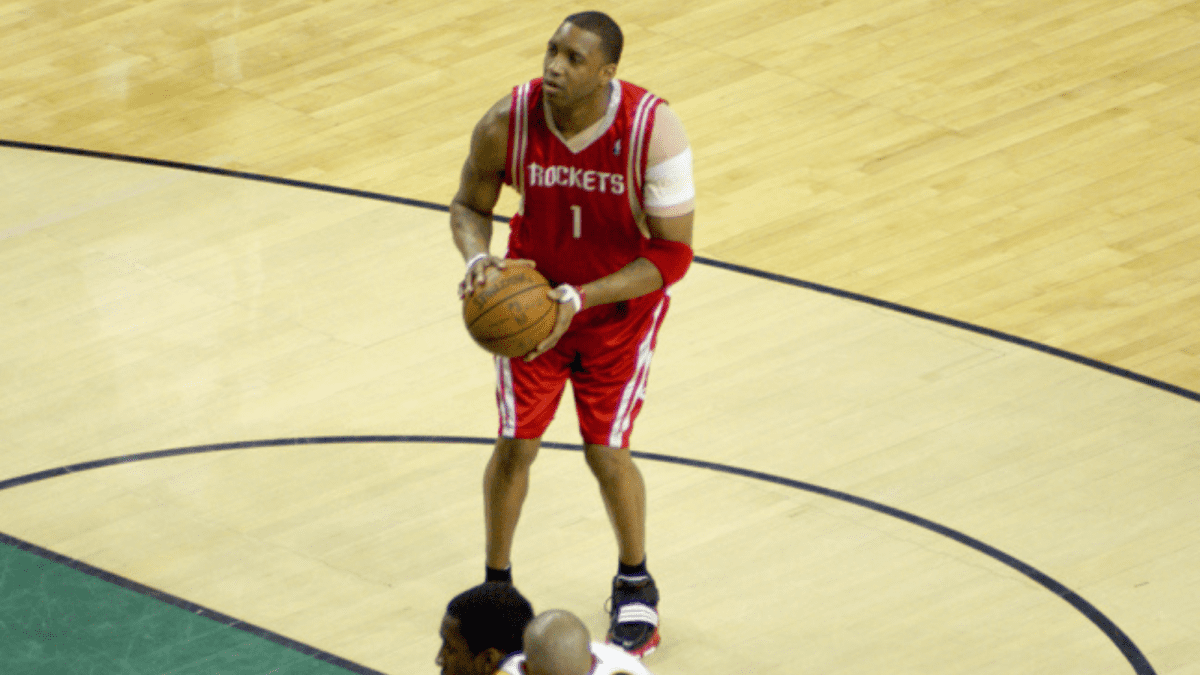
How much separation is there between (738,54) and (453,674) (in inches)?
251

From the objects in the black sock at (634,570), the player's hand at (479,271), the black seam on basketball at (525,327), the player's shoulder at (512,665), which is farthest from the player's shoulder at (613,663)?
the black sock at (634,570)

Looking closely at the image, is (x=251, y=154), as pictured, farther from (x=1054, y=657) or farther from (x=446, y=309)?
(x=1054, y=657)

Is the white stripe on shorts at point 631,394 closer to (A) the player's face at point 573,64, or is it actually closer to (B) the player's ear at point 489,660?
(A) the player's face at point 573,64

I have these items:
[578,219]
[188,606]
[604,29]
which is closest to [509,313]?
[578,219]

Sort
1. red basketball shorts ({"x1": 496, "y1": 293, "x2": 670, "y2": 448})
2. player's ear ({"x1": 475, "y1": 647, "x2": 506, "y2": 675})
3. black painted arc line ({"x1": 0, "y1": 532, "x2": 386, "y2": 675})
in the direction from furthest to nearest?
black painted arc line ({"x1": 0, "y1": 532, "x2": 386, "y2": 675}) < red basketball shorts ({"x1": 496, "y1": 293, "x2": 670, "y2": 448}) < player's ear ({"x1": 475, "y1": 647, "x2": 506, "y2": 675})

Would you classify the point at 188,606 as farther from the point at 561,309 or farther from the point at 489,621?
the point at 489,621

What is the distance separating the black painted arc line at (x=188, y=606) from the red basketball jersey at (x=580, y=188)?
3.98 feet

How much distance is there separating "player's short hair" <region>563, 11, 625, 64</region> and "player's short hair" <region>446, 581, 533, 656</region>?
1.52 m

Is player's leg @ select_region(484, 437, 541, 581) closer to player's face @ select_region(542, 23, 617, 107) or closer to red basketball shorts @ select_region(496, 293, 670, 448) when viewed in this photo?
red basketball shorts @ select_region(496, 293, 670, 448)

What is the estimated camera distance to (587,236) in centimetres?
514

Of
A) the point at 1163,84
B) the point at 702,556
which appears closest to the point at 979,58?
the point at 1163,84

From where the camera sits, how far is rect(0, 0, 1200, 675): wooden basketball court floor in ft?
18.8

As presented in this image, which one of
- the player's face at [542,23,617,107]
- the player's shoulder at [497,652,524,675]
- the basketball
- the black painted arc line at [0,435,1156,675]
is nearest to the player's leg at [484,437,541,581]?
the basketball

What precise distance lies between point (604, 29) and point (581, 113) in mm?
222
